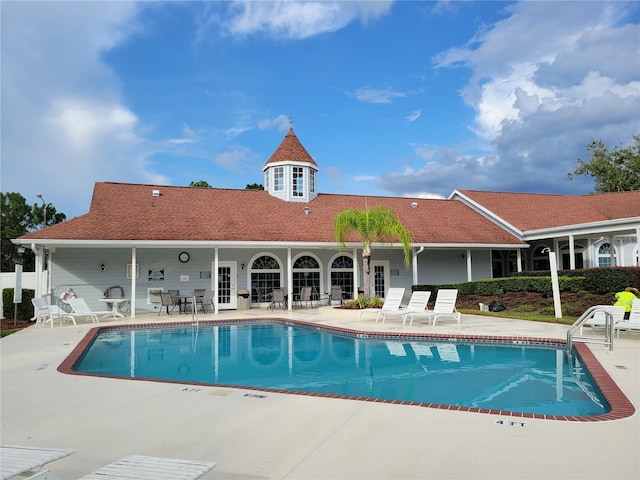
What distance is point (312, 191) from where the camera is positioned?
22719 mm

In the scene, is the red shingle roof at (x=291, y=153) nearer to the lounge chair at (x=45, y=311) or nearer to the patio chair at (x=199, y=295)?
the patio chair at (x=199, y=295)

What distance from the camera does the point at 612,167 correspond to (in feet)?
125

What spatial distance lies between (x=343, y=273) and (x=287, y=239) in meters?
4.20

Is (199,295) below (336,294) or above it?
above

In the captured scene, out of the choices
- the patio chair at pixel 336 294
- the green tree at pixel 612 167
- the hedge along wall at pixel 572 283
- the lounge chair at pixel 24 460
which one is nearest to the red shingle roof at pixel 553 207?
the hedge along wall at pixel 572 283

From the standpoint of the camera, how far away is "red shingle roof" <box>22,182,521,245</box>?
16484mm

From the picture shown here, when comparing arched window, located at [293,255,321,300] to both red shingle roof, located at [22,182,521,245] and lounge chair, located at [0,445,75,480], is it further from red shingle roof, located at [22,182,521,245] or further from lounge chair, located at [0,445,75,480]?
lounge chair, located at [0,445,75,480]

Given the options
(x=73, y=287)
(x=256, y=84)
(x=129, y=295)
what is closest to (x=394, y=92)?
(x=256, y=84)

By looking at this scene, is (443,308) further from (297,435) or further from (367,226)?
(297,435)

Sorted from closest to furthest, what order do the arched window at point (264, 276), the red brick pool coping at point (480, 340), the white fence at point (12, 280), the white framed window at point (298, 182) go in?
1. the red brick pool coping at point (480, 340)
2. the white fence at point (12, 280)
3. the arched window at point (264, 276)
4. the white framed window at point (298, 182)

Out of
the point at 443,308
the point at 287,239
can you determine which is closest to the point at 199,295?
the point at 287,239

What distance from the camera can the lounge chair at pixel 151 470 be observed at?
2430 millimetres

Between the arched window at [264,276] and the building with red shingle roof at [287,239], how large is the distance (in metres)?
0.04

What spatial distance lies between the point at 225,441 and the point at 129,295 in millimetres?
15295
